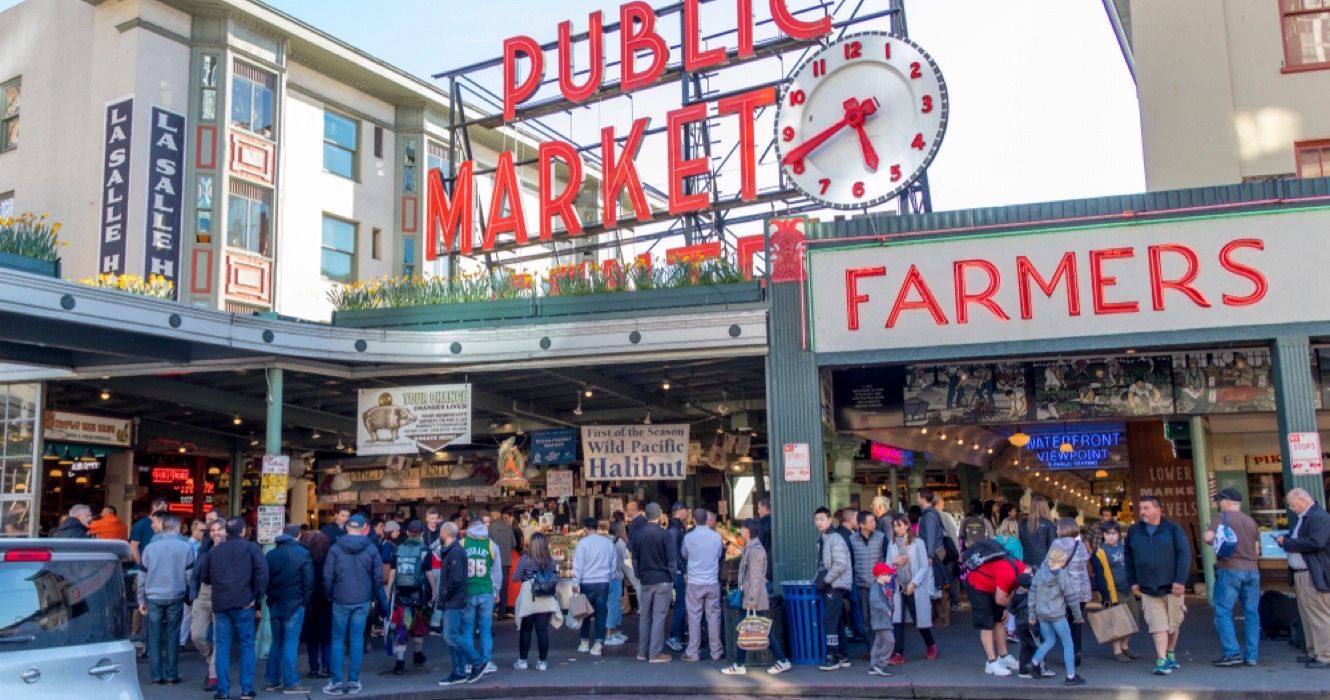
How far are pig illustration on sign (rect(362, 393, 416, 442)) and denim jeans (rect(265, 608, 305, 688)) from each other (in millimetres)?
4637

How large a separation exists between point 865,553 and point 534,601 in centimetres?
407

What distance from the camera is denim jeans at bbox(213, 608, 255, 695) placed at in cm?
1205

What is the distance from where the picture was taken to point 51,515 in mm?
23750

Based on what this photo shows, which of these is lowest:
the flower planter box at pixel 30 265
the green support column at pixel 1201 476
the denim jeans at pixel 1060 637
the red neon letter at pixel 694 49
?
the denim jeans at pixel 1060 637

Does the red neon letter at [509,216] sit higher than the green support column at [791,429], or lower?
higher

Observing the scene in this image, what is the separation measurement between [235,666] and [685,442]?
8172mm

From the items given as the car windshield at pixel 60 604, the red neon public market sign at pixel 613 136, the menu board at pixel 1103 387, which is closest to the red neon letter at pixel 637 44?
the red neon public market sign at pixel 613 136

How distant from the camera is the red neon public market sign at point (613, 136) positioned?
2370cm

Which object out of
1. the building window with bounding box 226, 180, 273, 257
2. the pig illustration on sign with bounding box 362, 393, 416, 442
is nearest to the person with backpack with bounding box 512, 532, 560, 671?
the pig illustration on sign with bounding box 362, 393, 416, 442

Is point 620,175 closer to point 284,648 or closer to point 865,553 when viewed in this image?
point 865,553

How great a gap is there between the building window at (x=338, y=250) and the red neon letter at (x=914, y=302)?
796 inches

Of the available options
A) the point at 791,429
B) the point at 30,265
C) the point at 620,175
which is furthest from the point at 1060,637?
the point at 620,175

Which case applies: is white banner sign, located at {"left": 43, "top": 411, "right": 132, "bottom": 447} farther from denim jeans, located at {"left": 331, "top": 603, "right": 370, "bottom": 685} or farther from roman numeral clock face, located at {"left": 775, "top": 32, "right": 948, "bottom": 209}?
roman numeral clock face, located at {"left": 775, "top": 32, "right": 948, "bottom": 209}

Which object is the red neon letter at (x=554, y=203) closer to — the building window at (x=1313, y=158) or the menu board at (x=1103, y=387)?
the menu board at (x=1103, y=387)
